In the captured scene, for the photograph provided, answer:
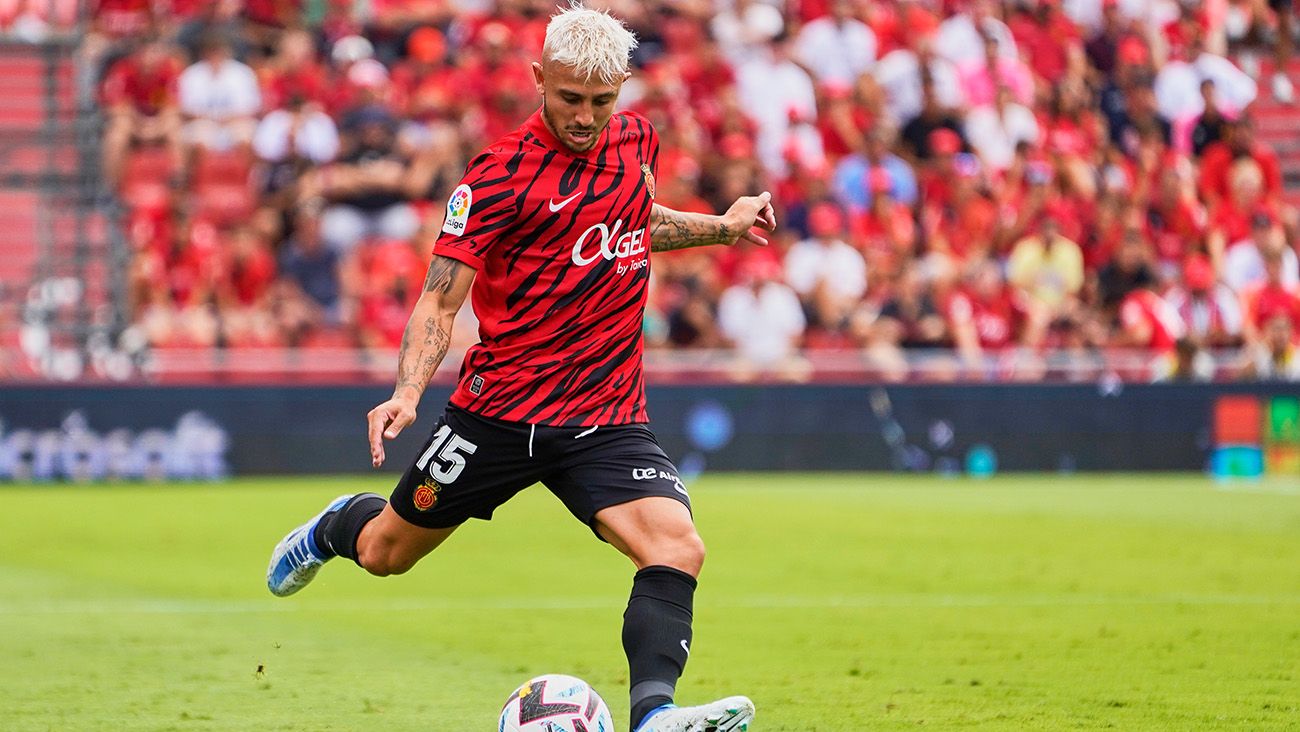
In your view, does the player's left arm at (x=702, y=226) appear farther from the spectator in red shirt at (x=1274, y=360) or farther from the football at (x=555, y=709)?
the spectator in red shirt at (x=1274, y=360)

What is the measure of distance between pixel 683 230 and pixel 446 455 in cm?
122

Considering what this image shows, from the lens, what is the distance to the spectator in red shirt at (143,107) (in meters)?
21.1

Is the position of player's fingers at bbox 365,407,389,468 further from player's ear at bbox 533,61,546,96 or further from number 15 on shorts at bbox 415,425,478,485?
player's ear at bbox 533,61,546,96

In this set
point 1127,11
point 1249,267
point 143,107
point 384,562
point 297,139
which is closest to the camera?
point 384,562

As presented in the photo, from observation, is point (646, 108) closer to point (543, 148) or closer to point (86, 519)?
point (86, 519)

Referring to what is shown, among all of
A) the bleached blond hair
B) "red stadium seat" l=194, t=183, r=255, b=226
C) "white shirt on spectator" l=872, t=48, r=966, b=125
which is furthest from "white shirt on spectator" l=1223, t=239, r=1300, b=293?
the bleached blond hair

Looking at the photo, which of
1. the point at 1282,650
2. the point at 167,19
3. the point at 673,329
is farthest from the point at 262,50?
the point at 1282,650

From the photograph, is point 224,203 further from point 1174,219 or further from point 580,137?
point 580,137

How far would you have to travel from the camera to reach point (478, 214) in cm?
593

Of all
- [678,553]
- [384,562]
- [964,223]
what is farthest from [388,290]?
[678,553]

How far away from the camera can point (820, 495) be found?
17.8m

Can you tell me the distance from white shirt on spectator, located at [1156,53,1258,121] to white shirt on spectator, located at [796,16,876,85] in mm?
3712

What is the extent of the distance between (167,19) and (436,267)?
1749 centimetres

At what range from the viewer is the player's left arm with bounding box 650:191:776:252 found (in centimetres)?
675
